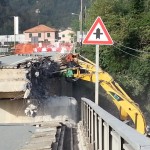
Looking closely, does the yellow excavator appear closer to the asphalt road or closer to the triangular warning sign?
the asphalt road

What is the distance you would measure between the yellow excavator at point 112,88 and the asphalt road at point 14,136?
610 cm

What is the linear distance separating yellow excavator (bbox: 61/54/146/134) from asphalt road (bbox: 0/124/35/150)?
6097mm

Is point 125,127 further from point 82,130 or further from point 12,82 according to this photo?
point 12,82

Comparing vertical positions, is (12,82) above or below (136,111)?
above

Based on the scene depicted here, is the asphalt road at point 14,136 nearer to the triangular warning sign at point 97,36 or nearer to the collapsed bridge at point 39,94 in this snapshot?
the triangular warning sign at point 97,36

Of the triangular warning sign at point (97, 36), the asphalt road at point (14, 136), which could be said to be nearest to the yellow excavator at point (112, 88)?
the asphalt road at point (14, 136)

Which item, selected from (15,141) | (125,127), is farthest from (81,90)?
(125,127)

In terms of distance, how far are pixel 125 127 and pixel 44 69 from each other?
13.5 metres

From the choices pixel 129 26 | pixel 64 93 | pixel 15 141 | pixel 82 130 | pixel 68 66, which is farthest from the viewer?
pixel 129 26

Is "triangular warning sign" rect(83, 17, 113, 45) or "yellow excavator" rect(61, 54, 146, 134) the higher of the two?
"triangular warning sign" rect(83, 17, 113, 45)

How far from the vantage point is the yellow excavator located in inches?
681

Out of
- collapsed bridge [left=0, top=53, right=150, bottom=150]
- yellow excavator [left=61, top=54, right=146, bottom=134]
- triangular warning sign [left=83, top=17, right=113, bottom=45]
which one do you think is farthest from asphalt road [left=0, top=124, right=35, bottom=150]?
yellow excavator [left=61, top=54, right=146, bottom=134]

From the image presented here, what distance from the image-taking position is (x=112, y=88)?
61.9 ft

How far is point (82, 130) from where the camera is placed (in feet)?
36.9
